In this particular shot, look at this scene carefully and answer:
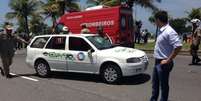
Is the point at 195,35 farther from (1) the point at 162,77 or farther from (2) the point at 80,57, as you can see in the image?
(1) the point at 162,77

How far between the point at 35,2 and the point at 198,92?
205 feet

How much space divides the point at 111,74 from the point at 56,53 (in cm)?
232

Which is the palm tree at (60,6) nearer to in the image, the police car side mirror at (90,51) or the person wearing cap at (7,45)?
the person wearing cap at (7,45)

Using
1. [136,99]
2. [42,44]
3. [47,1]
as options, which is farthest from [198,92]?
[47,1]

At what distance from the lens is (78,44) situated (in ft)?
48.1

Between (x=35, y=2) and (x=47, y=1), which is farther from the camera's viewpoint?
(x=35, y=2)

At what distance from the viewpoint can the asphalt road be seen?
11.5m

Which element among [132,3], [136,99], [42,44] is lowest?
[136,99]

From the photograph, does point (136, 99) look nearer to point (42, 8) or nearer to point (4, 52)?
point (4, 52)

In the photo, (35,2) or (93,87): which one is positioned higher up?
(35,2)

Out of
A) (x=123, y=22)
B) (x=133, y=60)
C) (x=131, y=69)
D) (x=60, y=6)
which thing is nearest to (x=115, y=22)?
(x=123, y=22)

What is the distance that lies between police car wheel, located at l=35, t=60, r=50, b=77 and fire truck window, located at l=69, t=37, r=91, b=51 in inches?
50.4

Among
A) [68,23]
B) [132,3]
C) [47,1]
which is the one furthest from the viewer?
[47,1]

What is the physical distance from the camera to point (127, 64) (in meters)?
13.3
